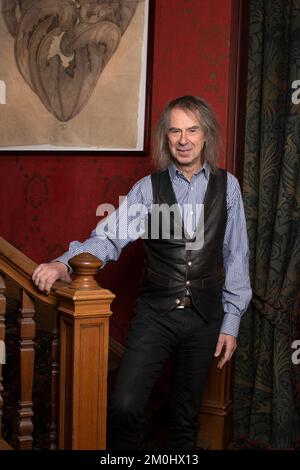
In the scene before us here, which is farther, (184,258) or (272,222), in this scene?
(272,222)

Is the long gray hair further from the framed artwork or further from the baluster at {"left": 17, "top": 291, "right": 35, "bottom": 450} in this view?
the baluster at {"left": 17, "top": 291, "right": 35, "bottom": 450}

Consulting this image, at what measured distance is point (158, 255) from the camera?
2301 mm

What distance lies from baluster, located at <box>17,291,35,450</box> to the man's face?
0.89 meters

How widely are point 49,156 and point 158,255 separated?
145 cm

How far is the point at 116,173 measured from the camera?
3.23 meters

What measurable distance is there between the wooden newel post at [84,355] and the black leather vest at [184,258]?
1.63ft

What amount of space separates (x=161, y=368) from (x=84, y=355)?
561 millimetres

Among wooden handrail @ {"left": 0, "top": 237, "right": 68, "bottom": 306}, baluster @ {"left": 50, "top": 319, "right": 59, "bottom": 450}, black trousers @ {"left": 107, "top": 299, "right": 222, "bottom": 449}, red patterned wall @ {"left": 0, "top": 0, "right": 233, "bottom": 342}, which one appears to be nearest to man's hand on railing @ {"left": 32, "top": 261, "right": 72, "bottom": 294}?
wooden handrail @ {"left": 0, "top": 237, "right": 68, "bottom": 306}

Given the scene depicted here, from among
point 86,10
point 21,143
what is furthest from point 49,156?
point 86,10

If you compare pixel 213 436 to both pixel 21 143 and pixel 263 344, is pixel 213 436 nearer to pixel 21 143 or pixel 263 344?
pixel 263 344

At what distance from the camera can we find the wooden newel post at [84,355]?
5.77 ft

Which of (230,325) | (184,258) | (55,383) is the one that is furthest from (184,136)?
(55,383)

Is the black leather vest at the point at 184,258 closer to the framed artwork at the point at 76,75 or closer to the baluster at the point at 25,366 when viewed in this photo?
the baluster at the point at 25,366

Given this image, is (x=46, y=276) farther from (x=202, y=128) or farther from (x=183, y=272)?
(x=202, y=128)
